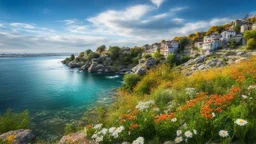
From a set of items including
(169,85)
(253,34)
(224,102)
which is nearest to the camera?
(224,102)

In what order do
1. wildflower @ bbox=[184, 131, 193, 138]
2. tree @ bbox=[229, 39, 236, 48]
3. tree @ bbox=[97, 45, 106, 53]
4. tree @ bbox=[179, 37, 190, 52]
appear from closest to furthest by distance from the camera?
wildflower @ bbox=[184, 131, 193, 138] → tree @ bbox=[229, 39, 236, 48] → tree @ bbox=[179, 37, 190, 52] → tree @ bbox=[97, 45, 106, 53]

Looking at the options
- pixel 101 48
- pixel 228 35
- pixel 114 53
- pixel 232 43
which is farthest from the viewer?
pixel 101 48

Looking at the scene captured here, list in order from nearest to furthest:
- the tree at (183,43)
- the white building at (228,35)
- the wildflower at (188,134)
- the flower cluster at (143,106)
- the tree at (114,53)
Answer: the wildflower at (188,134)
the flower cluster at (143,106)
the white building at (228,35)
the tree at (183,43)
the tree at (114,53)

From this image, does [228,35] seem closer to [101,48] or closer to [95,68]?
[95,68]

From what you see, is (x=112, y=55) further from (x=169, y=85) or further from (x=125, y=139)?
(x=125, y=139)

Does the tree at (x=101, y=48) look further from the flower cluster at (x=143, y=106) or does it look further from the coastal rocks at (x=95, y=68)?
the flower cluster at (x=143, y=106)

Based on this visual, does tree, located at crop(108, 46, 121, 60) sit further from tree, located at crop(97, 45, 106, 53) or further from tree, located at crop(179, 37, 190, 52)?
tree, located at crop(179, 37, 190, 52)

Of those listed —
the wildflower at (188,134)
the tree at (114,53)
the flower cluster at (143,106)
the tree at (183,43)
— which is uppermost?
the tree at (183,43)

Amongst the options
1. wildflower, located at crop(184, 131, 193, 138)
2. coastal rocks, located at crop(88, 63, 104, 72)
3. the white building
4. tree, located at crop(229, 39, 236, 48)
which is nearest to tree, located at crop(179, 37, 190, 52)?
the white building

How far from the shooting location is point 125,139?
3969 millimetres

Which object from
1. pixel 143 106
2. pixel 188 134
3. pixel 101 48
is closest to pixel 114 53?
pixel 101 48

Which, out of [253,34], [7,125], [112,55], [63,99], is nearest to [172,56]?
[253,34]

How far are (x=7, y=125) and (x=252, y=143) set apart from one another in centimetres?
1272

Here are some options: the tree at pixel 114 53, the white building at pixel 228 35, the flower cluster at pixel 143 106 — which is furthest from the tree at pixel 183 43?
the flower cluster at pixel 143 106
